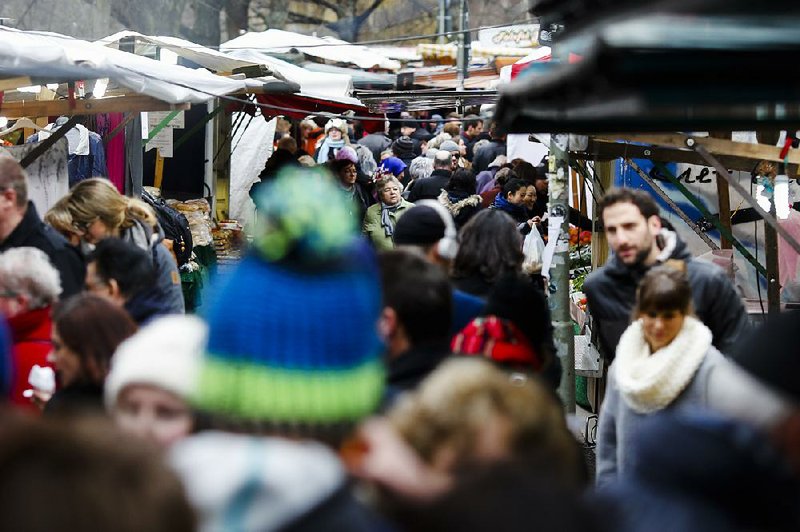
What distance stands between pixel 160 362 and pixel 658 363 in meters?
2.51

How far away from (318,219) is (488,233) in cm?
321

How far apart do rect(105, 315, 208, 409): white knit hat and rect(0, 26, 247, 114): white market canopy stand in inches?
157

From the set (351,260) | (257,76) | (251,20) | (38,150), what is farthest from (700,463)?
(251,20)

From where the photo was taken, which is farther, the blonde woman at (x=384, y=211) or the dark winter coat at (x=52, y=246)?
the blonde woman at (x=384, y=211)

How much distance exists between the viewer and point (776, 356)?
2.58 meters

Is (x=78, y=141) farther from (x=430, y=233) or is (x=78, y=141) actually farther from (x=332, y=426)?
(x=332, y=426)

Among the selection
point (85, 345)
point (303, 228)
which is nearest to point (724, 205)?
point (85, 345)

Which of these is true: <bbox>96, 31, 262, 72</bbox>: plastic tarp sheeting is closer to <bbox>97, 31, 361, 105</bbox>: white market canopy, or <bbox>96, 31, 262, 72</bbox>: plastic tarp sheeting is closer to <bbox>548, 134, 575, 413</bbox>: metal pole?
<bbox>97, 31, 361, 105</bbox>: white market canopy

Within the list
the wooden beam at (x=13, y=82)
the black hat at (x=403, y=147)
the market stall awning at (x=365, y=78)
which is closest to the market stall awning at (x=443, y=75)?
the market stall awning at (x=365, y=78)

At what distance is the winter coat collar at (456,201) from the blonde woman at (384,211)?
0.70m

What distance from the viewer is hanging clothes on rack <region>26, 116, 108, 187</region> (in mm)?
10297

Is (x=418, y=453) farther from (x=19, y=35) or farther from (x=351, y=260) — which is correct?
(x=19, y=35)

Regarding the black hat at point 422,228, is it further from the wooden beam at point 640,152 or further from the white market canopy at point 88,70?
the wooden beam at point 640,152

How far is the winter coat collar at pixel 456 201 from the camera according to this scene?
12.7 metres
